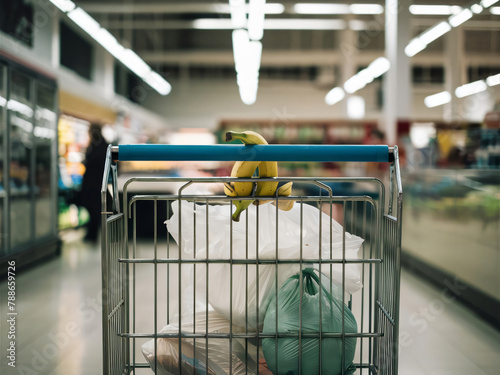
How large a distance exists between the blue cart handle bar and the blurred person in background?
4.42 metres

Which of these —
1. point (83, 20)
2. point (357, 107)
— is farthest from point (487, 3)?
point (357, 107)

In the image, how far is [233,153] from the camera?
119 cm

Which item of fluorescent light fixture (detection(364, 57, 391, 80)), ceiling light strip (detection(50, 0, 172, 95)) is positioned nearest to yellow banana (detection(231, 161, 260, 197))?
ceiling light strip (detection(50, 0, 172, 95))

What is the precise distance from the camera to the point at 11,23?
484cm

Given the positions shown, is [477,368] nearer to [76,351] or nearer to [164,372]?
[164,372]

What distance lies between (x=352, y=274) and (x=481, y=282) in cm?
241

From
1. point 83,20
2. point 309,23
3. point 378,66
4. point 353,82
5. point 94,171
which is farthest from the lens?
point 353,82

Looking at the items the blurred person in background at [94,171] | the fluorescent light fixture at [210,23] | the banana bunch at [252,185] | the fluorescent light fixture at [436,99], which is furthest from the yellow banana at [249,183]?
the fluorescent light fixture at [436,99]

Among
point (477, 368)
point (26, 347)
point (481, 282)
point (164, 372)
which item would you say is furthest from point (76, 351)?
point (481, 282)

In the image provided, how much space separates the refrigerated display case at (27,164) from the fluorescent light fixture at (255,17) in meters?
2.62

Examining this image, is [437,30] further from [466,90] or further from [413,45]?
[466,90]

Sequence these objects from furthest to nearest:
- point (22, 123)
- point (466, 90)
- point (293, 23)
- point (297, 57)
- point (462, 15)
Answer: point (297, 57) → point (293, 23) → point (466, 90) → point (462, 15) → point (22, 123)

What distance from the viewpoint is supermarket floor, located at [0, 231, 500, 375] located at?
234cm

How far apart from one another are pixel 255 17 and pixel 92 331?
14.5ft
